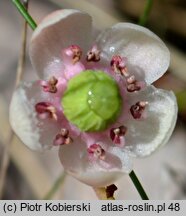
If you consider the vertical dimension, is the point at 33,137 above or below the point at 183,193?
above

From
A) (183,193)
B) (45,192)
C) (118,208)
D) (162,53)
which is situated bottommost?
(183,193)

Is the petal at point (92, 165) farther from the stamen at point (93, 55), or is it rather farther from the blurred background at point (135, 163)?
the blurred background at point (135, 163)

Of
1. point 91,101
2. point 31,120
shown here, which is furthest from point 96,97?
point 31,120

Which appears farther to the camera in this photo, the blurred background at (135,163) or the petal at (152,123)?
the blurred background at (135,163)

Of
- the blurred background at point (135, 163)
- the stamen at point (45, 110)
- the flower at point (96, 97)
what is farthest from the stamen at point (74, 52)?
the blurred background at point (135, 163)

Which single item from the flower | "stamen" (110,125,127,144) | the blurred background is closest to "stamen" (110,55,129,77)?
the flower

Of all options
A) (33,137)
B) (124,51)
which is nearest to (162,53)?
(124,51)

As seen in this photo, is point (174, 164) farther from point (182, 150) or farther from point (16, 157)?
point (16, 157)
